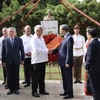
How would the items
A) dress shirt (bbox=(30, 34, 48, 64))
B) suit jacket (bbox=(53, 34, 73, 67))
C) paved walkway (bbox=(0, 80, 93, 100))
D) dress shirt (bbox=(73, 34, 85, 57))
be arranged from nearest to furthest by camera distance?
suit jacket (bbox=(53, 34, 73, 67))
dress shirt (bbox=(30, 34, 48, 64))
paved walkway (bbox=(0, 80, 93, 100))
dress shirt (bbox=(73, 34, 85, 57))

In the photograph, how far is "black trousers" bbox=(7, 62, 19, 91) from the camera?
7.11 meters

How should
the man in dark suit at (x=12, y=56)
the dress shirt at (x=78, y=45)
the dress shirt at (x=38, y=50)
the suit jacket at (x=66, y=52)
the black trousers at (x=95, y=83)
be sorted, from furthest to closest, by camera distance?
the dress shirt at (x=78, y=45), the man in dark suit at (x=12, y=56), the dress shirt at (x=38, y=50), the suit jacket at (x=66, y=52), the black trousers at (x=95, y=83)

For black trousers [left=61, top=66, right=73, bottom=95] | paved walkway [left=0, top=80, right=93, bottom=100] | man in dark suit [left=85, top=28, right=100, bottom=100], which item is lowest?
paved walkway [left=0, top=80, right=93, bottom=100]

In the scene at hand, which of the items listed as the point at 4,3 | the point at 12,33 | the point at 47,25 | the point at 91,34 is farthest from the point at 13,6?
the point at 91,34

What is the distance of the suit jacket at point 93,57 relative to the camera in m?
5.59

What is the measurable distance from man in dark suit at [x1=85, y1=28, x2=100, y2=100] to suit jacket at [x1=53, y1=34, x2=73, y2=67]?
36.6 inches

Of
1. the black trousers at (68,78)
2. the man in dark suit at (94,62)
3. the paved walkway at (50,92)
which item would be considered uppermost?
the man in dark suit at (94,62)

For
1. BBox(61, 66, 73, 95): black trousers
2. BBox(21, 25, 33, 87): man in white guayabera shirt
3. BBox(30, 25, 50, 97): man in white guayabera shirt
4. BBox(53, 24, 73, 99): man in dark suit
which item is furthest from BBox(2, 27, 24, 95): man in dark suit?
BBox(61, 66, 73, 95): black trousers

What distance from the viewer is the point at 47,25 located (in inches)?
403

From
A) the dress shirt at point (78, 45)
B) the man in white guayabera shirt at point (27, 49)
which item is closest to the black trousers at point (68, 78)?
the man in white guayabera shirt at point (27, 49)

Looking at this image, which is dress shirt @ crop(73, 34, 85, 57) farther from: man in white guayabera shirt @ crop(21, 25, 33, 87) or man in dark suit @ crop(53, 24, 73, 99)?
man in dark suit @ crop(53, 24, 73, 99)

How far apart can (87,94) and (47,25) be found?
3819mm

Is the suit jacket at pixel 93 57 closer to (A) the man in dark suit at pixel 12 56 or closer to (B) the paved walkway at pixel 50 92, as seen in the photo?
(B) the paved walkway at pixel 50 92

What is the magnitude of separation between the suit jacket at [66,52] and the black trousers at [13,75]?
44.5 inches
